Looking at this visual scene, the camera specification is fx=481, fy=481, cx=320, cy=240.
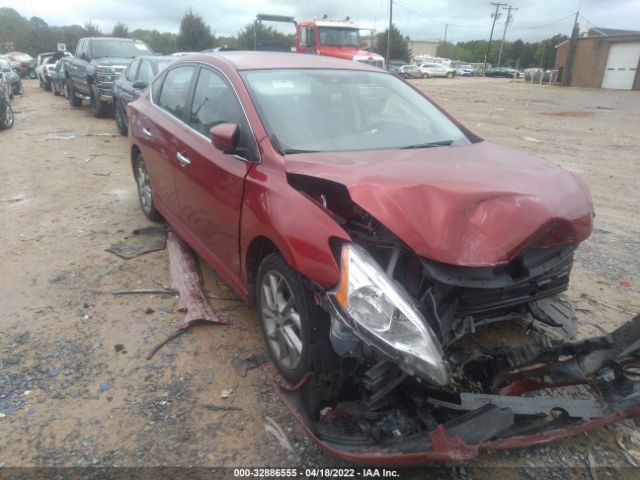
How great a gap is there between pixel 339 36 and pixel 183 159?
15853 mm

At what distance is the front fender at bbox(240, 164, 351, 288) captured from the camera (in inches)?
88.0

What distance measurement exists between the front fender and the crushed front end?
0.08 meters

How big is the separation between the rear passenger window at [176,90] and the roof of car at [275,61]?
0.56 feet

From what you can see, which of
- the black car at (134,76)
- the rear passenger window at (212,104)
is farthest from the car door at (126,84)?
the rear passenger window at (212,104)

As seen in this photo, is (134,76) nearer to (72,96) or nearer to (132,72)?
(132,72)

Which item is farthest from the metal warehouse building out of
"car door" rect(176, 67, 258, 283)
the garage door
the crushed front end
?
the crushed front end

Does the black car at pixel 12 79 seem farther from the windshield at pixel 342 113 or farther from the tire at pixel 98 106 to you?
the windshield at pixel 342 113

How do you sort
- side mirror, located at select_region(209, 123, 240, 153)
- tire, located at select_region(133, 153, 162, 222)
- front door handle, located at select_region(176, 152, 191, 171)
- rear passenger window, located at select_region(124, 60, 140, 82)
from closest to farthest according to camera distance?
side mirror, located at select_region(209, 123, 240, 153), front door handle, located at select_region(176, 152, 191, 171), tire, located at select_region(133, 153, 162, 222), rear passenger window, located at select_region(124, 60, 140, 82)

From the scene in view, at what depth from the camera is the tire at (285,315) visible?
2467mm

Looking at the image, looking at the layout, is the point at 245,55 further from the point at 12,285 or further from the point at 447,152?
the point at 12,285

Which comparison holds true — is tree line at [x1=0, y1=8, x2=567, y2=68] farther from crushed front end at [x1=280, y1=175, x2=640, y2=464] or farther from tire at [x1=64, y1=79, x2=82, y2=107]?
crushed front end at [x1=280, y1=175, x2=640, y2=464]

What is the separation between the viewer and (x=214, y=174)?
320 centimetres

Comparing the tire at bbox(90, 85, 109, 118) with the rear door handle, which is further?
the tire at bbox(90, 85, 109, 118)

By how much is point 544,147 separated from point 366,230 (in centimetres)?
897
